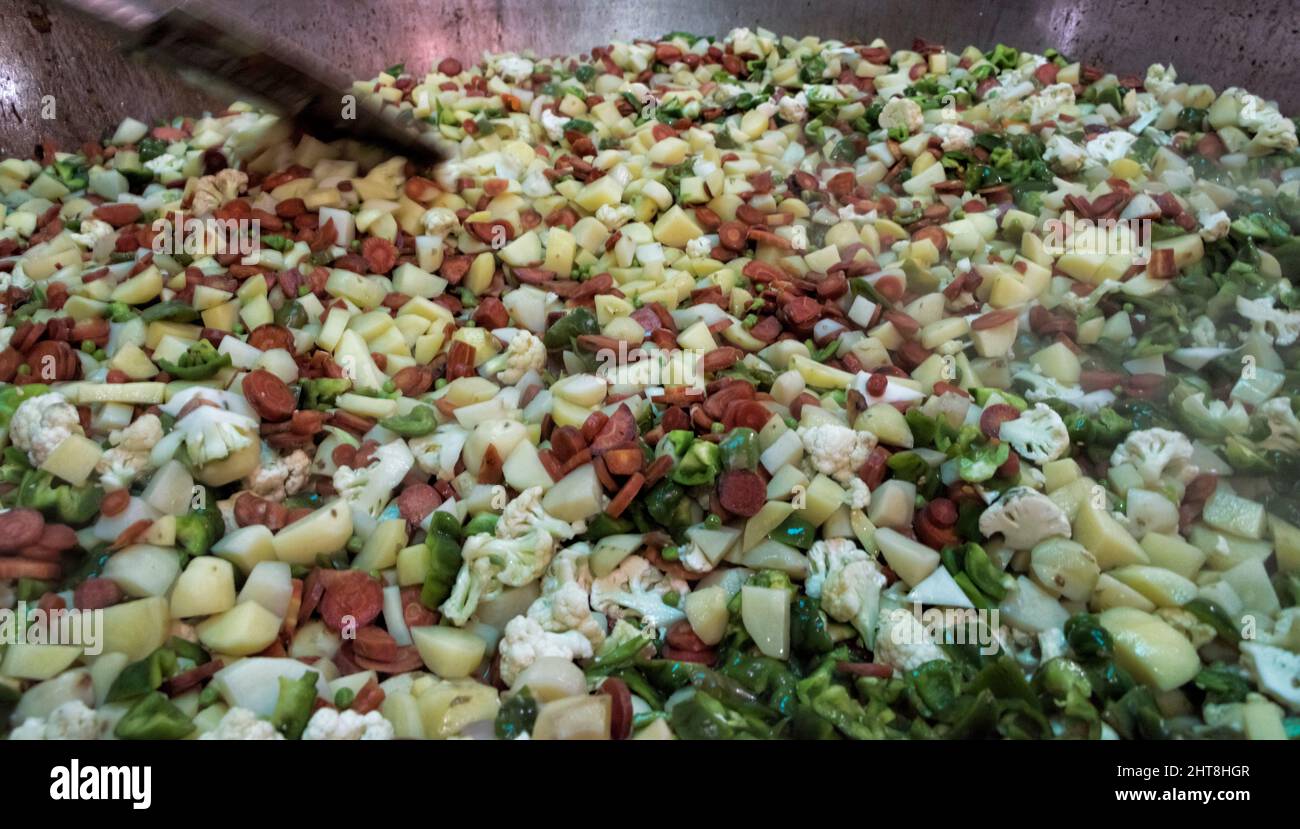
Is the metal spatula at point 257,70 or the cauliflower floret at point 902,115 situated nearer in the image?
the metal spatula at point 257,70

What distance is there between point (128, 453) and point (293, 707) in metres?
0.82

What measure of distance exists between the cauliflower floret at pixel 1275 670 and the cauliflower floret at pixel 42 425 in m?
2.42

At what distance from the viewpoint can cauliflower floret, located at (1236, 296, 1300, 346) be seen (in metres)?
2.17

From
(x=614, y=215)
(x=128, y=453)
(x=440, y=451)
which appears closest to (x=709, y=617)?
(x=440, y=451)

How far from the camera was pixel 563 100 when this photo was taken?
3.23m

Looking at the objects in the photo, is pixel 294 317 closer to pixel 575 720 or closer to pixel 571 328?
pixel 571 328

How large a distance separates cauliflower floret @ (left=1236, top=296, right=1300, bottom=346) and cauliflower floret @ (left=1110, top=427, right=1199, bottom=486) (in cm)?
63

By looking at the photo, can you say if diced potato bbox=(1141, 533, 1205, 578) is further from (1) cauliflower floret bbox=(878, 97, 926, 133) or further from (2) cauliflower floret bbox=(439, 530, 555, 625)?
(1) cauliflower floret bbox=(878, 97, 926, 133)

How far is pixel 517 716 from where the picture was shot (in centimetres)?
142

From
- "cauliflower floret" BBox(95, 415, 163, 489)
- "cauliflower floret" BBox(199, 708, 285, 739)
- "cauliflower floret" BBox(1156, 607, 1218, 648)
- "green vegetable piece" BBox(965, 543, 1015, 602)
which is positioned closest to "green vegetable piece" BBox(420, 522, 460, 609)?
"cauliflower floret" BBox(199, 708, 285, 739)

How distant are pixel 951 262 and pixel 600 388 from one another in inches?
49.8

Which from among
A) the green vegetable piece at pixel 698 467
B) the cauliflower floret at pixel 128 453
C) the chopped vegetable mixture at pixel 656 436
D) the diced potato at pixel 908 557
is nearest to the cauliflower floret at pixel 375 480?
the chopped vegetable mixture at pixel 656 436

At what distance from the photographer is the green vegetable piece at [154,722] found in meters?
1.33

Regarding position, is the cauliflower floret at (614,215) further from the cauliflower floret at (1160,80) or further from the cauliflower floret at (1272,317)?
the cauliflower floret at (1160,80)
